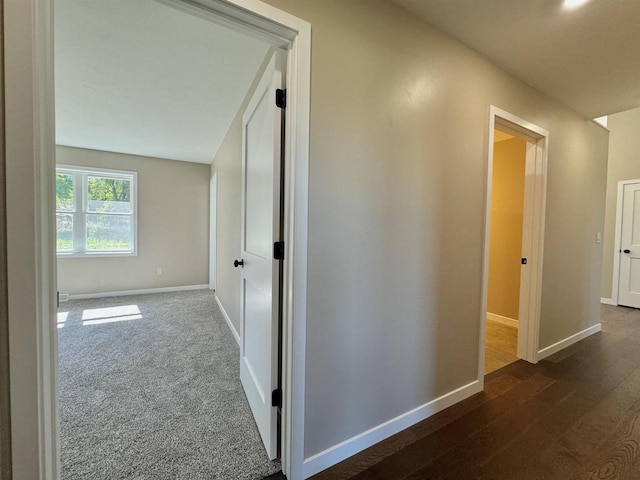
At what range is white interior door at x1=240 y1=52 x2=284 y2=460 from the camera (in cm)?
134

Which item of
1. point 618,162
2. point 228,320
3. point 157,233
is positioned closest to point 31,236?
point 228,320

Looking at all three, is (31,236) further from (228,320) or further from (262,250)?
(228,320)

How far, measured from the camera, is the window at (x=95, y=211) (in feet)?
14.0

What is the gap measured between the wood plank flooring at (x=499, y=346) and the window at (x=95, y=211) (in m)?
5.52

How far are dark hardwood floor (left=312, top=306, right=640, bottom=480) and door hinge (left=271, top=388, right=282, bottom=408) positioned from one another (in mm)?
384

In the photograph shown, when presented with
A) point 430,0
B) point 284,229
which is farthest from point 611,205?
point 284,229

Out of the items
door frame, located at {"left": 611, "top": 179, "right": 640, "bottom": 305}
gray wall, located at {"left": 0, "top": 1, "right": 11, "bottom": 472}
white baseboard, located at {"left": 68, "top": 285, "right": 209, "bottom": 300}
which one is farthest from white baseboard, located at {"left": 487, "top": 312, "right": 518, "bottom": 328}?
white baseboard, located at {"left": 68, "top": 285, "right": 209, "bottom": 300}

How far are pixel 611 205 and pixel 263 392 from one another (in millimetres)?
6319

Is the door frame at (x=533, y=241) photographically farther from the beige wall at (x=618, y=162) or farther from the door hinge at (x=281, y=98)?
the beige wall at (x=618, y=162)

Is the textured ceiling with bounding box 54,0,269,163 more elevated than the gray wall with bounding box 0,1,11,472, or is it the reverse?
the textured ceiling with bounding box 54,0,269,163

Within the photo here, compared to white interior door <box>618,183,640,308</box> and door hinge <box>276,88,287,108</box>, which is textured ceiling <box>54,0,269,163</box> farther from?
white interior door <box>618,183,640,308</box>

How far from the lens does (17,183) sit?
0.81m

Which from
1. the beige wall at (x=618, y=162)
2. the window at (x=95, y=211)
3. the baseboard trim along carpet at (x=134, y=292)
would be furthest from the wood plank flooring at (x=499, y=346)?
the window at (x=95, y=211)

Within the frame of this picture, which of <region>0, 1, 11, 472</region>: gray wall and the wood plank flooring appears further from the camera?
the wood plank flooring
